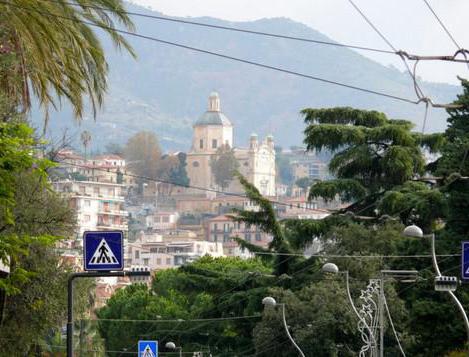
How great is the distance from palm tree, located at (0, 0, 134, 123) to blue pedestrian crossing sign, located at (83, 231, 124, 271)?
2.33 meters

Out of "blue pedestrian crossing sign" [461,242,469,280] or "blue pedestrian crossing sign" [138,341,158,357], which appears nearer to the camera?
"blue pedestrian crossing sign" [461,242,469,280]

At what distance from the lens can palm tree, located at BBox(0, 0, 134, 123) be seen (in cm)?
2130

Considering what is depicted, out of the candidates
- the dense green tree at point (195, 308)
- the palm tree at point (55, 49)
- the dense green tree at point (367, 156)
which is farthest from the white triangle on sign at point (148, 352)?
the dense green tree at point (195, 308)

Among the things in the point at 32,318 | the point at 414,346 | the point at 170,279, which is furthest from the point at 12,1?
the point at 170,279

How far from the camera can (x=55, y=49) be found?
2172 cm

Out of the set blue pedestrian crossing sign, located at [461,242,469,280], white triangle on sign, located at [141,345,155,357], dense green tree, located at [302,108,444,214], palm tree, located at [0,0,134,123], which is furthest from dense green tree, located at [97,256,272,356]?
palm tree, located at [0,0,134,123]

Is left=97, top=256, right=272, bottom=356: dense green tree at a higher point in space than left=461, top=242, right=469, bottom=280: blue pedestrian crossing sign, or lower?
higher

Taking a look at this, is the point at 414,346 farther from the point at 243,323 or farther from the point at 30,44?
the point at 30,44

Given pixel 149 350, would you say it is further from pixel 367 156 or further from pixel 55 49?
pixel 367 156

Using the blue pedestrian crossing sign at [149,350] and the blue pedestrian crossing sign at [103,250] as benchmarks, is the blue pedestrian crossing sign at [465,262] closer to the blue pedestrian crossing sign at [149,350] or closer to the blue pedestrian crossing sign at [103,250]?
the blue pedestrian crossing sign at [149,350]

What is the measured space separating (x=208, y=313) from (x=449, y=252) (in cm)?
2344

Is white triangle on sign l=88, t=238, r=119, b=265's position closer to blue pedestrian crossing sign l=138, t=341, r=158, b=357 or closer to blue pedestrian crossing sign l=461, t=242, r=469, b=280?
blue pedestrian crossing sign l=461, t=242, r=469, b=280

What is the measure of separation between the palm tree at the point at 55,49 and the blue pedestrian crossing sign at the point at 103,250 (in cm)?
233

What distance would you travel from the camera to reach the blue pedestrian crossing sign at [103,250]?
20.5 meters
